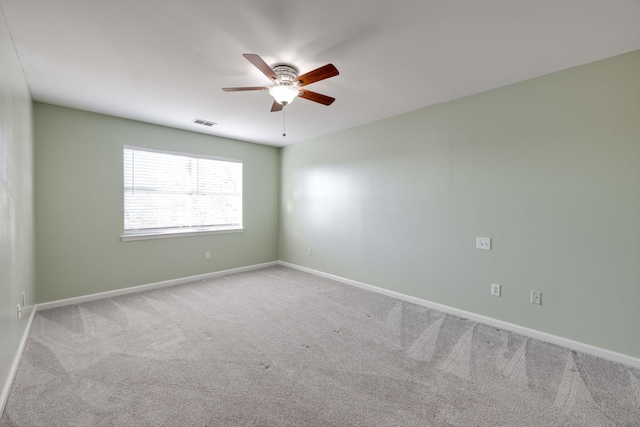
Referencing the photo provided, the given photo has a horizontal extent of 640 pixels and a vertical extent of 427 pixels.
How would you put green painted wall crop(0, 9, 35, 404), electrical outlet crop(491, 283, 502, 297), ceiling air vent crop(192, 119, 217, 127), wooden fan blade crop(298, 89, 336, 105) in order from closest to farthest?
green painted wall crop(0, 9, 35, 404) → wooden fan blade crop(298, 89, 336, 105) → electrical outlet crop(491, 283, 502, 297) → ceiling air vent crop(192, 119, 217, 127)

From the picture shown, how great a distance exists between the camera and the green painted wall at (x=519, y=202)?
2244 mm

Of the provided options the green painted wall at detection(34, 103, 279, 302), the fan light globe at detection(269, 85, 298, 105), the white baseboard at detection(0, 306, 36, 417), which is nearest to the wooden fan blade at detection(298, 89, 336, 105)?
the fan light globe at detection(269, 85, 298, 105)

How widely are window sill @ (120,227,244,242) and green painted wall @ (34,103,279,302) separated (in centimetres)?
7

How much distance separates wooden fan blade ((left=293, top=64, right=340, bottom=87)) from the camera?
1945 millimetres

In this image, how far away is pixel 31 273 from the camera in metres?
2.97

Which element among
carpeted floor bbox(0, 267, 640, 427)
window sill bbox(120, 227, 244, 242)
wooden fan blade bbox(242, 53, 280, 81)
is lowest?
carpeted floor bbox(0, 267, 640, 427)

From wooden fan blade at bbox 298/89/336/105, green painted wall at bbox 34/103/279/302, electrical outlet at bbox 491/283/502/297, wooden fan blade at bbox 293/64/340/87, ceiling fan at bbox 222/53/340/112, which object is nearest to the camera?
wooden fan blade at bbox 293/64/340/87

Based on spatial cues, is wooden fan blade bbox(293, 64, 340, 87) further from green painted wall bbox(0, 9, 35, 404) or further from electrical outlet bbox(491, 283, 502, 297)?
electrical outlet bbox(491, 283, 502, 297)

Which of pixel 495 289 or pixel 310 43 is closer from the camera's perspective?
pixel 310 43

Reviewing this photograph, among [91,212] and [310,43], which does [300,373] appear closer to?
[310,43]

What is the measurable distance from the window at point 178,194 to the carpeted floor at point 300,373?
1.33 m

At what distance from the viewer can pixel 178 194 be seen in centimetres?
440

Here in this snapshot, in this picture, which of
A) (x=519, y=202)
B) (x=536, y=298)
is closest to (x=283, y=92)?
(x=519, y=202)

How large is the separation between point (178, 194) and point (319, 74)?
331cm
